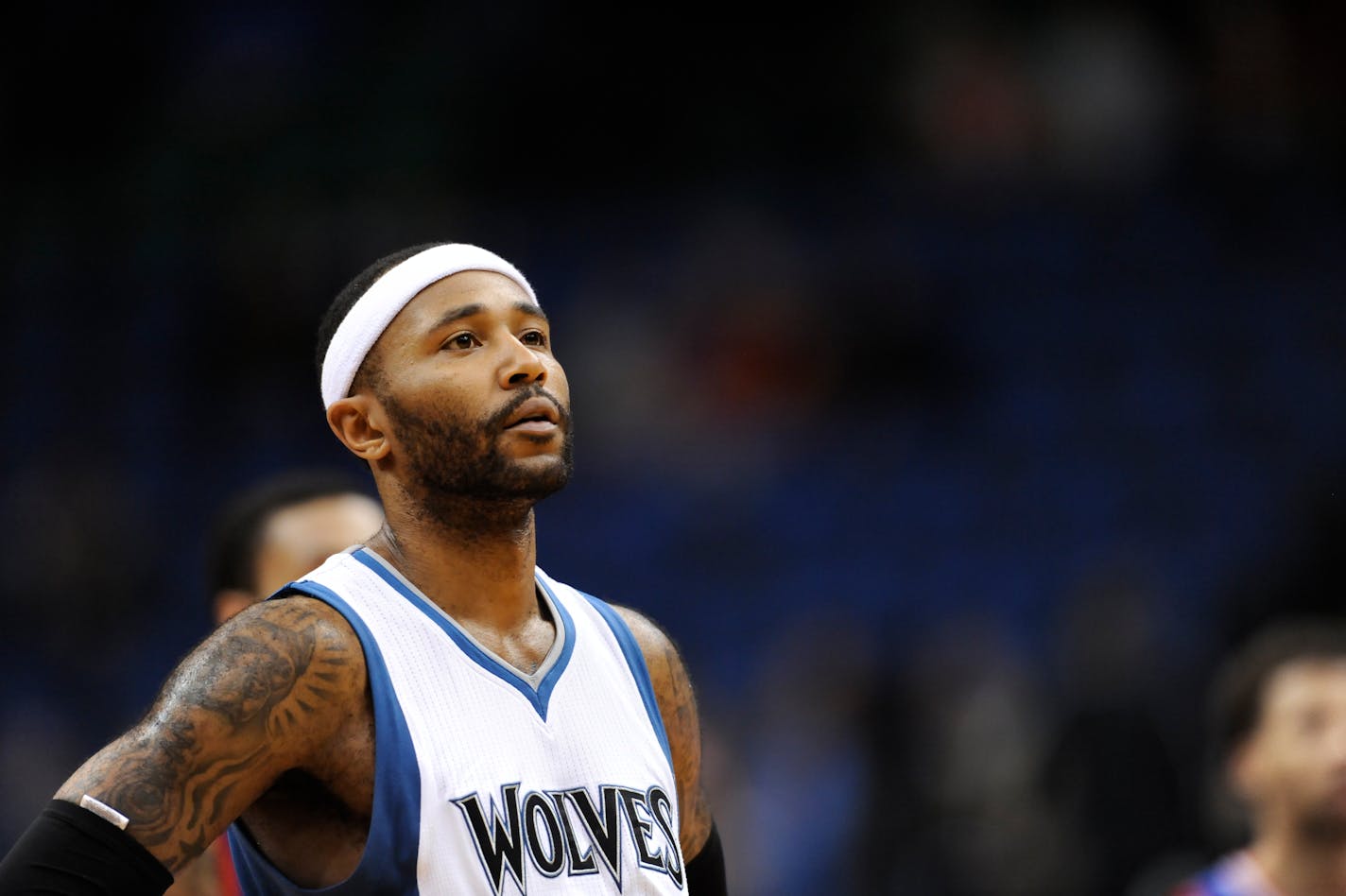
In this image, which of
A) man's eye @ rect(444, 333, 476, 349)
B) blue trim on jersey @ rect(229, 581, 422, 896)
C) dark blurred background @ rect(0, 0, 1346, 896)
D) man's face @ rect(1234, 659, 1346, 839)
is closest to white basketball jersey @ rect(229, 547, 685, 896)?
blue trim on jersey @ rect(229, 581, 422, 896)

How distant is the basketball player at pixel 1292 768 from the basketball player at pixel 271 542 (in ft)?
8.15

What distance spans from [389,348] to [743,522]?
29.9 feet

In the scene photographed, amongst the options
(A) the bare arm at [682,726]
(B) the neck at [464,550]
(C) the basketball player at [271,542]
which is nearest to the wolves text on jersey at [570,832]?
(A) the bare arm at [682,726]

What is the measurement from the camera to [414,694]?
293 centimetres

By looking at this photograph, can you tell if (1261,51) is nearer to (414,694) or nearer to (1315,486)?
(1315,486)

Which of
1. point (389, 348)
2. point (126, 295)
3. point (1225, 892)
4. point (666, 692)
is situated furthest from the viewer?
point (126, 295)

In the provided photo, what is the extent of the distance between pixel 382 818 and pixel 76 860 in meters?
0.48

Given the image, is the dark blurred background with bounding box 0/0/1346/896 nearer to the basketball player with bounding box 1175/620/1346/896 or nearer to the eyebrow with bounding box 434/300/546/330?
the basketball player with bounding box 1175/620/1346/896

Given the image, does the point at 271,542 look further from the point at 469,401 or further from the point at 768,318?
the point at 768,318

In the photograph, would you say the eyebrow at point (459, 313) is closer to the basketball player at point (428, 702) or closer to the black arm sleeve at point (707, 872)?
the basketball player at point (428, 702)

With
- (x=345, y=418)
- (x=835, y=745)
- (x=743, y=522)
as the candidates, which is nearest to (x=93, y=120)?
(x=743, y=522)

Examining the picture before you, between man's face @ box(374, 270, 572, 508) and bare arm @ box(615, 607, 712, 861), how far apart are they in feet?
1.78

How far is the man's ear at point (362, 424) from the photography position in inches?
127

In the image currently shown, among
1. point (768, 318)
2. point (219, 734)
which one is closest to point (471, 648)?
point (219, 734)
